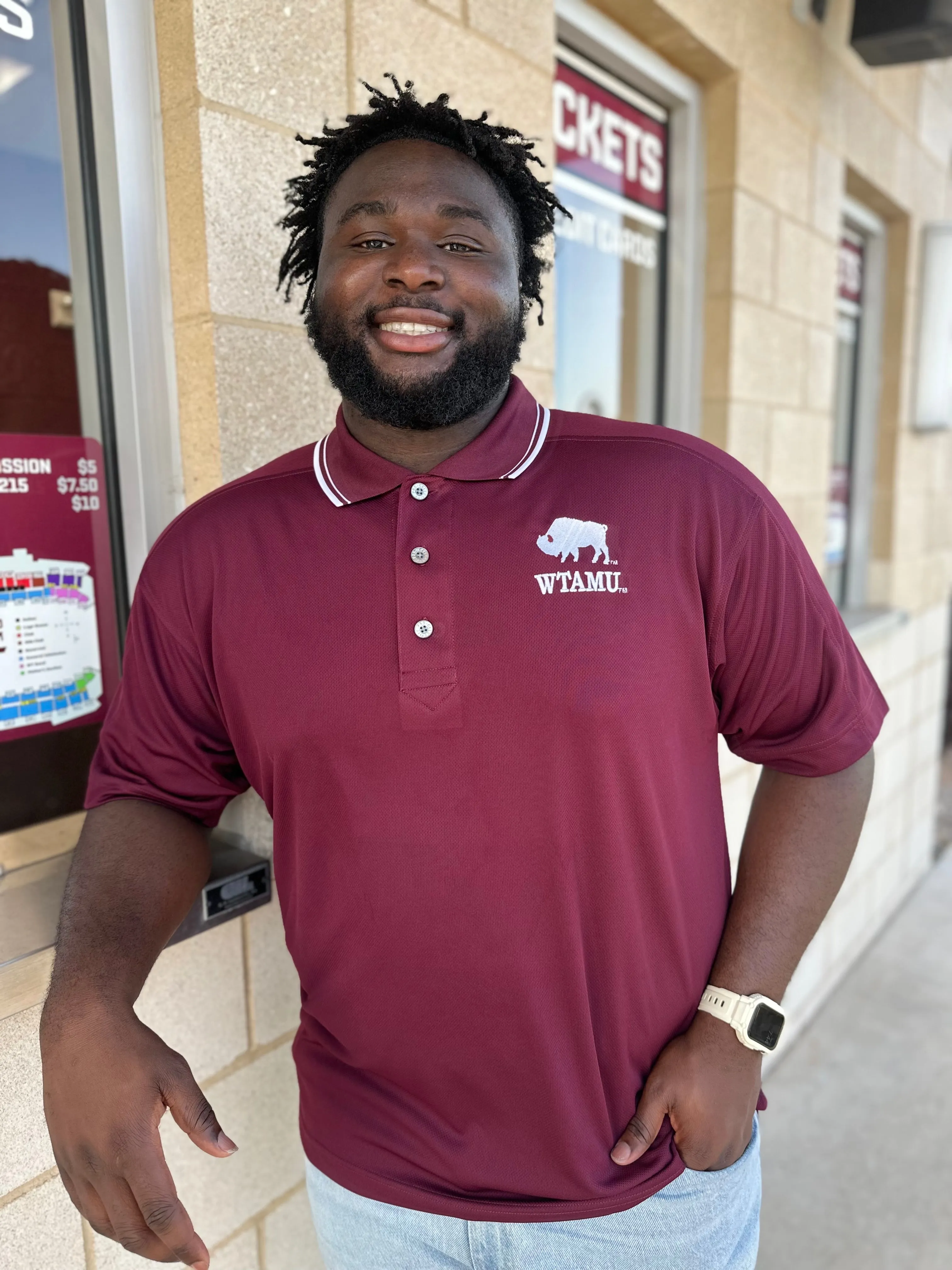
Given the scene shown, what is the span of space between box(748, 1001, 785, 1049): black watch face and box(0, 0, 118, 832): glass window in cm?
114

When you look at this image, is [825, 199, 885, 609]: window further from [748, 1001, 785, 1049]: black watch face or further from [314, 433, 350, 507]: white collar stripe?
[314, 433, 350, 507]: white collar stripe

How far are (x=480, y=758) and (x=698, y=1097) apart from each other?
52 cm

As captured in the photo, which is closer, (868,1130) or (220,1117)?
(220,1117)

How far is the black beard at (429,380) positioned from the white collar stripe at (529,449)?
0.24ft

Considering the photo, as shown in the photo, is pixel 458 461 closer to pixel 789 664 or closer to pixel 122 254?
pixel 789 664

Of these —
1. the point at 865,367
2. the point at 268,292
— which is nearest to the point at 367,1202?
the point at 268,292

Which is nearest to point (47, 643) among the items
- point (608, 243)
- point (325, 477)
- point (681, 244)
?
point (325, 477)

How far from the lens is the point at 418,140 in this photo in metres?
1.21

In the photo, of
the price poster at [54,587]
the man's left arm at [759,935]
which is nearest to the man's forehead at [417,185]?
the price poster at [54,587]

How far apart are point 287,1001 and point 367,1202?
0.55 metres

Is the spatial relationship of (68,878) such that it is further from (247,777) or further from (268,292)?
(268,292)

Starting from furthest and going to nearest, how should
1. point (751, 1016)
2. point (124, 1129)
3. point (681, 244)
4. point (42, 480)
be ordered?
point (681, 244) < point (42, 480) < point (751, 1016) < point (124, 1129)

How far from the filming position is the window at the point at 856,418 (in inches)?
171

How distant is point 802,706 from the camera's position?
4.03 ft
